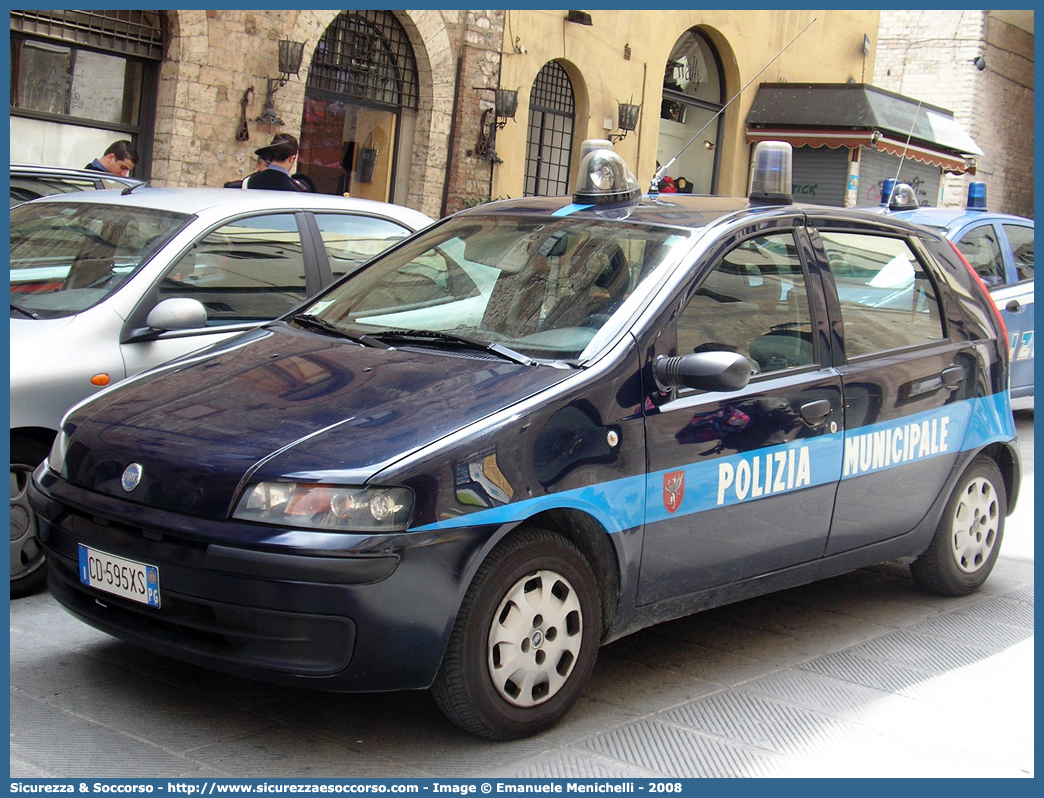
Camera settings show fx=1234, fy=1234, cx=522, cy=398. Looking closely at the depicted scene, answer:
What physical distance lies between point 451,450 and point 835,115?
62.1 feet

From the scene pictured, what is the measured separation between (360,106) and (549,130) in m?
3.54

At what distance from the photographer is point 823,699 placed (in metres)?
4.24

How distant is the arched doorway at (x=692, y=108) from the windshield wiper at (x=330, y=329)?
624 inches

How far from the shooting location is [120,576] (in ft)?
11.6

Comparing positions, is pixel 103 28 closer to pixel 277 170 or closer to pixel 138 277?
pixel 277 170

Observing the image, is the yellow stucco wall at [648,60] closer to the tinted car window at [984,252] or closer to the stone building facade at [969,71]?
the stone building facade at [969,71]

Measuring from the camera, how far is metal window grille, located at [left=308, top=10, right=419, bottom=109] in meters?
14.5

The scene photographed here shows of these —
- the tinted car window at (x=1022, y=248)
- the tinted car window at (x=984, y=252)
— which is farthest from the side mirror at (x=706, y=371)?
the tinted car window at (x=1022, y=248)

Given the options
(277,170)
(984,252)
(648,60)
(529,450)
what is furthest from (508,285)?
(648,60)

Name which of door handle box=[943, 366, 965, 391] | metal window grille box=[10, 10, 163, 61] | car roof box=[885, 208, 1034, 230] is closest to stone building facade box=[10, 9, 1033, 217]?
metal window grille box=[10, 10, 163, 61]

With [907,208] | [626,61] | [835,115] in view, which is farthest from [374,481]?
[835,115]
